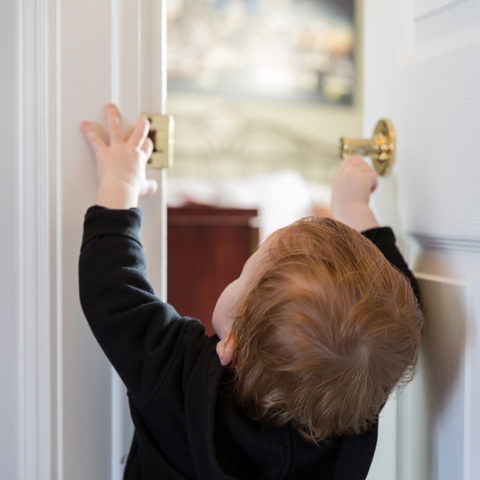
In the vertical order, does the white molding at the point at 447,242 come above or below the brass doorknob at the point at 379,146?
below

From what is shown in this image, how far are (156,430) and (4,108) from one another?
45 centimetres

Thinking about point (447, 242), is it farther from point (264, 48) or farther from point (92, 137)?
point (264, 48)

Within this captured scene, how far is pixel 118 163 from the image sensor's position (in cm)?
60

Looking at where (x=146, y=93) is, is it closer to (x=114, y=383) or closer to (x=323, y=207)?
(x=114, y=383)

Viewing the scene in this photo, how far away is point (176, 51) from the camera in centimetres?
290

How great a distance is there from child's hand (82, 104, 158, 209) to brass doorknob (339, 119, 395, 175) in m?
0.32

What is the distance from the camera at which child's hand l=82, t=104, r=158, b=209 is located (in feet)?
1.93

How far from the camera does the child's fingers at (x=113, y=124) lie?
0.61 metres

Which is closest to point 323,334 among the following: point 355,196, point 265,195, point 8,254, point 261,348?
point 261,348

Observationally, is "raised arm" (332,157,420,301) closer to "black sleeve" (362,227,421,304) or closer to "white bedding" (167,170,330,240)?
"black sleeve" (362,227,421,304)

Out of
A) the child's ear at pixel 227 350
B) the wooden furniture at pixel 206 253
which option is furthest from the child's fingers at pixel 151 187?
the wooden furniture at pixel 206 253

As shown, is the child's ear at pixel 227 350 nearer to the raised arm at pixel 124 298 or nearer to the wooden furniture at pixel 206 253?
the raised arm at pixel 124 298

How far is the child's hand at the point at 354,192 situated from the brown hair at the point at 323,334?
0.52 feet

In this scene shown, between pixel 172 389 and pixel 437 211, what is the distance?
1.34 ft
